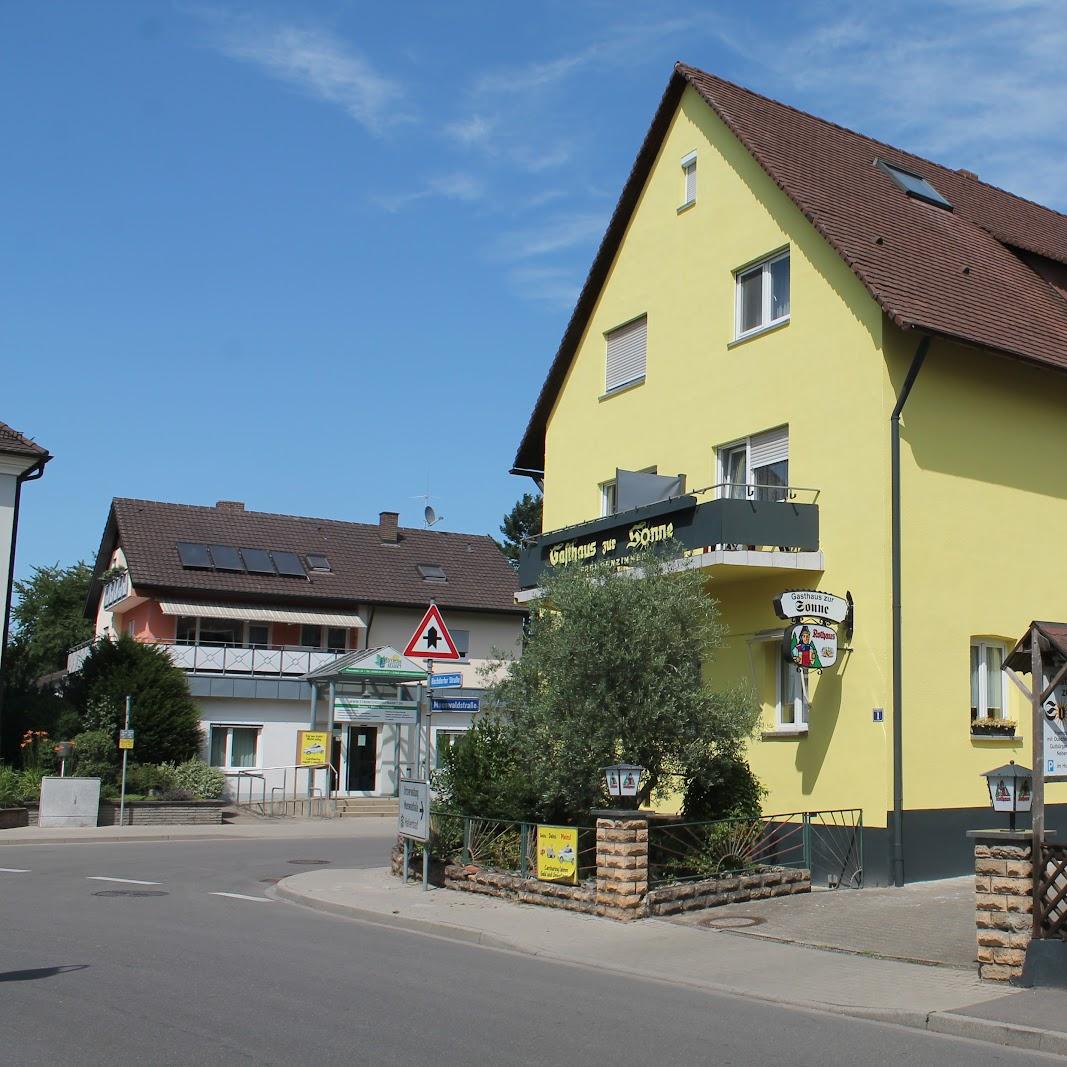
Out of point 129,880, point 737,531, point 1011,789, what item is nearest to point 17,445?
point 129,880

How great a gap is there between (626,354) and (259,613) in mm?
22350

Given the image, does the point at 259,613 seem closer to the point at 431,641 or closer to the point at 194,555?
the point at 194,555

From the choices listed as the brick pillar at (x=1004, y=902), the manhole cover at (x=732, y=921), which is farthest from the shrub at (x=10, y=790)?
the brick pillar at (x=1004, y=902)

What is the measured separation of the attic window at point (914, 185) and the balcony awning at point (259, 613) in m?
25.5

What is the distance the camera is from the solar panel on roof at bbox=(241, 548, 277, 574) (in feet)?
139

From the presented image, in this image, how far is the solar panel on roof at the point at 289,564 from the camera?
43.0 meters

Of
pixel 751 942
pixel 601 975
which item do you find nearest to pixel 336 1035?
pixel 601 975

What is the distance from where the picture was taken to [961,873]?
16.3 metres

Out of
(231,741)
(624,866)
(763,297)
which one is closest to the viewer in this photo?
(624,866)

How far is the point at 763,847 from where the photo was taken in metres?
16.2

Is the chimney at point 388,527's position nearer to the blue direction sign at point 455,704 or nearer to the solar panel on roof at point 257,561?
the solar panel on roof at point 257,561

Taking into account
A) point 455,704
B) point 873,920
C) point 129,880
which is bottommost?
point 129,880

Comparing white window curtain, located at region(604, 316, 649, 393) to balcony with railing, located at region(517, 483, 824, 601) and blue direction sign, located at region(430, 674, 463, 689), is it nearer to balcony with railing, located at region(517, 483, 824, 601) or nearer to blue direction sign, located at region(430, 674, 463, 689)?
balcony with railing, located at region(517, 483, 824, 601)

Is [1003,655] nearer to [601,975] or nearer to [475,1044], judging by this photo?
[601,975]
